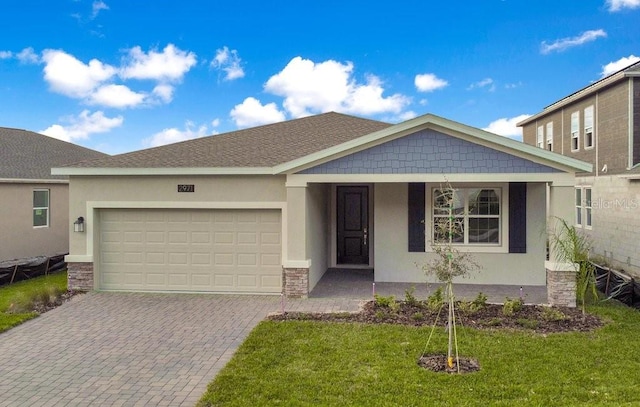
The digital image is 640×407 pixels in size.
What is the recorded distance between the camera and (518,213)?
11820 millimetres

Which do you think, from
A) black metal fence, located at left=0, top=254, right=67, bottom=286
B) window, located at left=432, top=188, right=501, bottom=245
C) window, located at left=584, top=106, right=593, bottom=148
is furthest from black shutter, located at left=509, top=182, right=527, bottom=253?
black metal fence, located at left=0, top=254, right=67, bottom=286

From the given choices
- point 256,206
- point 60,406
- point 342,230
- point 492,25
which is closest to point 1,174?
point 256,206

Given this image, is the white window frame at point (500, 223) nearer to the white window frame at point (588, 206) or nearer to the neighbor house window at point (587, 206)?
the white window frame at point (588, 206)

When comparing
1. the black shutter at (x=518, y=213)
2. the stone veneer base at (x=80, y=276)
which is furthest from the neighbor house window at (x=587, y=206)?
the stone veneer base at (x=80, y=276)

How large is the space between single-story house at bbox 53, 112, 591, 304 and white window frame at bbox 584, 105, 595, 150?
772cm

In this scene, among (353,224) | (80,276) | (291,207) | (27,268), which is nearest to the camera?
(291,207)

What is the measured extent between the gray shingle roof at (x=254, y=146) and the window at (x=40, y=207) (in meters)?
6.02

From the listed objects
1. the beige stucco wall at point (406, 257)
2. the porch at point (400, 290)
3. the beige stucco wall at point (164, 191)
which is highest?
the beige stucco wall at point (164, 191)

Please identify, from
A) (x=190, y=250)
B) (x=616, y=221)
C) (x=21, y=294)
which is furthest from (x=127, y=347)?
(x=616, y=221)

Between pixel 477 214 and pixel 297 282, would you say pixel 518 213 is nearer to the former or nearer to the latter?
pixel 477 214

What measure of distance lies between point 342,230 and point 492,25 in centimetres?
918

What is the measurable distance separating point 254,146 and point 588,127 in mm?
12889

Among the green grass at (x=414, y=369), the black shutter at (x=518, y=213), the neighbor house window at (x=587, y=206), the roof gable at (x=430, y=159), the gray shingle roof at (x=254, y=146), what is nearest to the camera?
the green grass at (x=414, y=369)

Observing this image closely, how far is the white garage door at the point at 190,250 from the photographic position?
11250 mm
